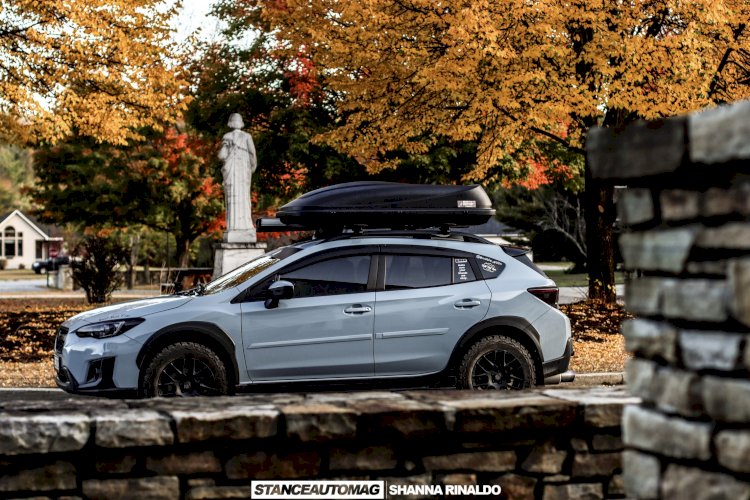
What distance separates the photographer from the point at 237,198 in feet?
69.2

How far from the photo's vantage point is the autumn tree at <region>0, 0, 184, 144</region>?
2108 cm

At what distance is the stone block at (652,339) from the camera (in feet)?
11.0

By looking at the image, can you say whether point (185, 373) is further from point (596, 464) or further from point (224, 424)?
point (596, 464)

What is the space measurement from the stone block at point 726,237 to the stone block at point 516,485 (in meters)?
2.38

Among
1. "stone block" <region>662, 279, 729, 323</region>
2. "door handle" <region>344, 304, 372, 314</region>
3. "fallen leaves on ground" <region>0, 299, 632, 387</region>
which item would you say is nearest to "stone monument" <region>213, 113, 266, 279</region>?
"fallen leaves on ground" <region>0, 299, 632, 387</region>

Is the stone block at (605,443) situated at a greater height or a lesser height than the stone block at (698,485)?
lesser

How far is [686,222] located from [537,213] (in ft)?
140

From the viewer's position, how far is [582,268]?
156ft

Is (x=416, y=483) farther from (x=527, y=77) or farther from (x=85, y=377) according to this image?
(x=527, y=77)

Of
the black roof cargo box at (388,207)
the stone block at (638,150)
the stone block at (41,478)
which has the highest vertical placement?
the black roof cargo box at (388,207)

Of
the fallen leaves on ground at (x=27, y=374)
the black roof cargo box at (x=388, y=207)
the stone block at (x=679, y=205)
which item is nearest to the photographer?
the stone block at (x=679, y=205)

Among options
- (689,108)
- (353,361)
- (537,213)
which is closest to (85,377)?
(353,361)

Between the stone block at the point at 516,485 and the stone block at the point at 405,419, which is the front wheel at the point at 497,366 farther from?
the stone block at the point at 405,419

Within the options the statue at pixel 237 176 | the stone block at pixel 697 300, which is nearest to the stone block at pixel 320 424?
the stone block at pixel 697 300
